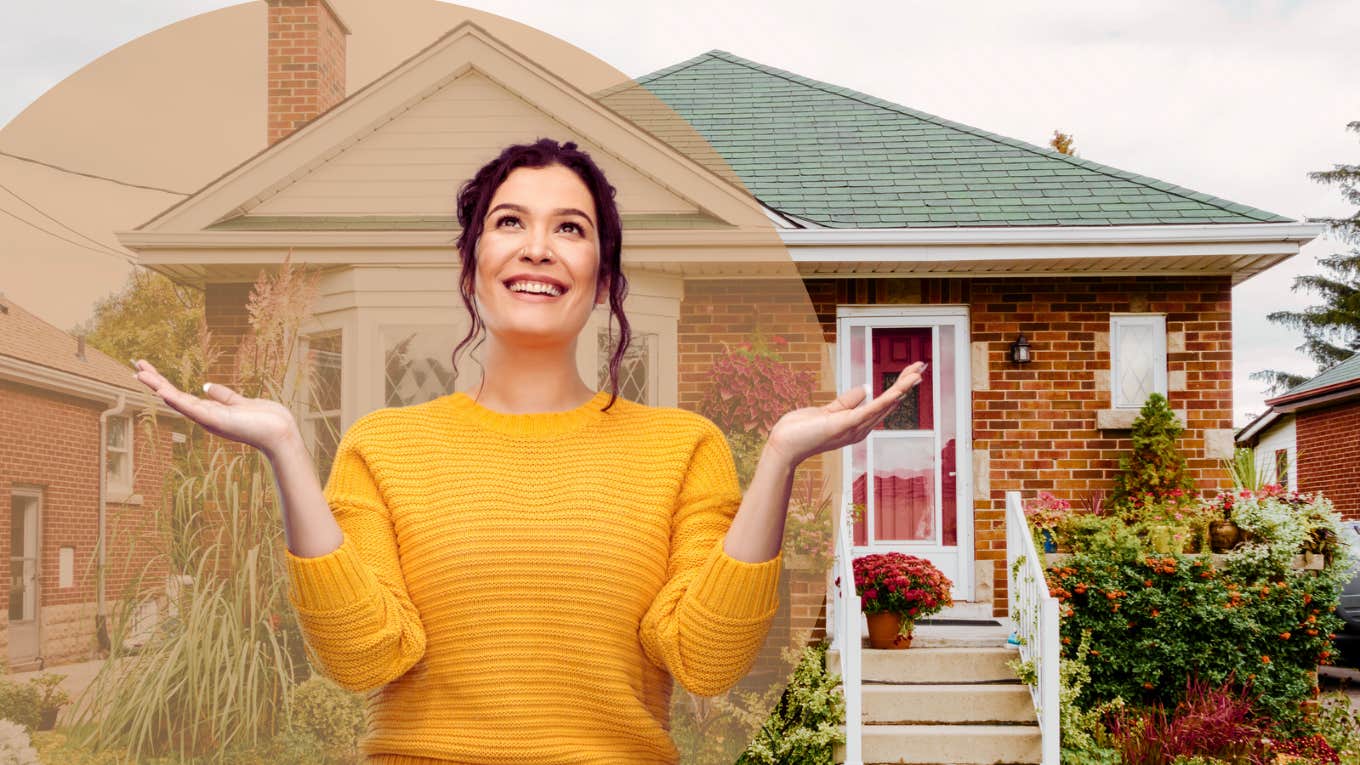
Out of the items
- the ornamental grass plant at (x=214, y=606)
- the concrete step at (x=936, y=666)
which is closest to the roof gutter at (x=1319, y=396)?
the concrete step at (x=936, y=666)

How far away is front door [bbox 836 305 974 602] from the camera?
8688mm

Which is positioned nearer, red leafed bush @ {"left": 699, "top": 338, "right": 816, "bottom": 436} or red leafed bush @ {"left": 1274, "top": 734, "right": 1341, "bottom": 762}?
red leafed bush @ {"left": 699, "top": 338, "right": 816, "bottom": 436}

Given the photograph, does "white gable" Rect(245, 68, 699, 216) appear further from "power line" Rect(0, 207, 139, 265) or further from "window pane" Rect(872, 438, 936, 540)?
"window pane" Rect(872, 438, 936, 540)

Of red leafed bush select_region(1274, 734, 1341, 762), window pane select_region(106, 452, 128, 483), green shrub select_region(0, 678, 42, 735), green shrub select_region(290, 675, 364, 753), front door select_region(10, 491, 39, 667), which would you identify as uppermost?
window pane select_region(106, 452, 128, 483)

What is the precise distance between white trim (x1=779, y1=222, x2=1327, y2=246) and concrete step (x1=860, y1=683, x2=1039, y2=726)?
2945mm

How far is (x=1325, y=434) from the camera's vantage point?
64.4 feet

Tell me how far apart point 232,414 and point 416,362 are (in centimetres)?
139

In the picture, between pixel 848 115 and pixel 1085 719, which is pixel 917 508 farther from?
pixel 848 115

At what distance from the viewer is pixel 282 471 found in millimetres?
1216

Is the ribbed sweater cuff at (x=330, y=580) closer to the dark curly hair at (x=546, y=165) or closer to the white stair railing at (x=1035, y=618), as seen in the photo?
the dark curly hair at (x=546, y=165)

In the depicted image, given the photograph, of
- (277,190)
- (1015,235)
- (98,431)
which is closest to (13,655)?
(98,431)

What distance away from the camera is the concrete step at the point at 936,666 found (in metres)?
7.25

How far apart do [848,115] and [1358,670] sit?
27.9 feet

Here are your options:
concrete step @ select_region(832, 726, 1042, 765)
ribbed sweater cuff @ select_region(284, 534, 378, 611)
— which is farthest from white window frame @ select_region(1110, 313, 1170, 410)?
ribbed sweater cuff @ select_region(284, 534, 378, 611)
